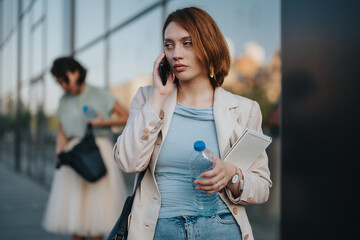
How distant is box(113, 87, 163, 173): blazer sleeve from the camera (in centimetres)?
173

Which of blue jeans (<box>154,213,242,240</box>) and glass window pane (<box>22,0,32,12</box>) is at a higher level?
glass window pane (<box>22,0,32,12</box>)

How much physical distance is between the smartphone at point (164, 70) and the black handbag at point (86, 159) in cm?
205

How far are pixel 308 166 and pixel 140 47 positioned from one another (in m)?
4.01

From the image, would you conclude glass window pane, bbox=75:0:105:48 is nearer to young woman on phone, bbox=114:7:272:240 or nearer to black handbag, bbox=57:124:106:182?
black handbag, bbox=57:124:106:182

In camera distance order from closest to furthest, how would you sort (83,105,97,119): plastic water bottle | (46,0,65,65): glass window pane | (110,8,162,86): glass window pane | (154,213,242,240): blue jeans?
(154,213,242,240): blue jeans → (83,105,97,119): plastic water bottle → (110,8,162,86): glass window pane → (46,0,65,65): glass window pane

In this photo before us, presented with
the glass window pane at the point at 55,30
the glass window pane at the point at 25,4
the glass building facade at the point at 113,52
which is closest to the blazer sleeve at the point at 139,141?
the glass building facade at the point at 113,52

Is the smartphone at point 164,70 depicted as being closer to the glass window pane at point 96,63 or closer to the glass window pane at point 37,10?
the glass window pane at point 96,63

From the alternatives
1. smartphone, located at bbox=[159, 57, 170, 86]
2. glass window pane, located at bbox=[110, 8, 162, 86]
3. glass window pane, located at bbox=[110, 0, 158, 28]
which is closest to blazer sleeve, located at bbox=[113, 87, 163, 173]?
smartphone, located at bbox=[159, 57, 170, 86]

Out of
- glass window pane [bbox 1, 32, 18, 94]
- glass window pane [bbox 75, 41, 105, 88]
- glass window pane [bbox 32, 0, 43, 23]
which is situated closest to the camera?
glass window pane [bbox 75, 41, 105, 88]

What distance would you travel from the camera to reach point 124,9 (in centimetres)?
732

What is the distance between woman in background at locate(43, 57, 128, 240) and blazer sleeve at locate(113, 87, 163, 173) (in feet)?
7.24

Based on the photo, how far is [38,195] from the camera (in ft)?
32.7

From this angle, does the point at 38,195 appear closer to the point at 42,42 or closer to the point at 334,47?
the point at 42,42

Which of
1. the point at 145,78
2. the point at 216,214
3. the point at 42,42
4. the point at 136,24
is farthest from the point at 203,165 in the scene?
the point at 42,42
